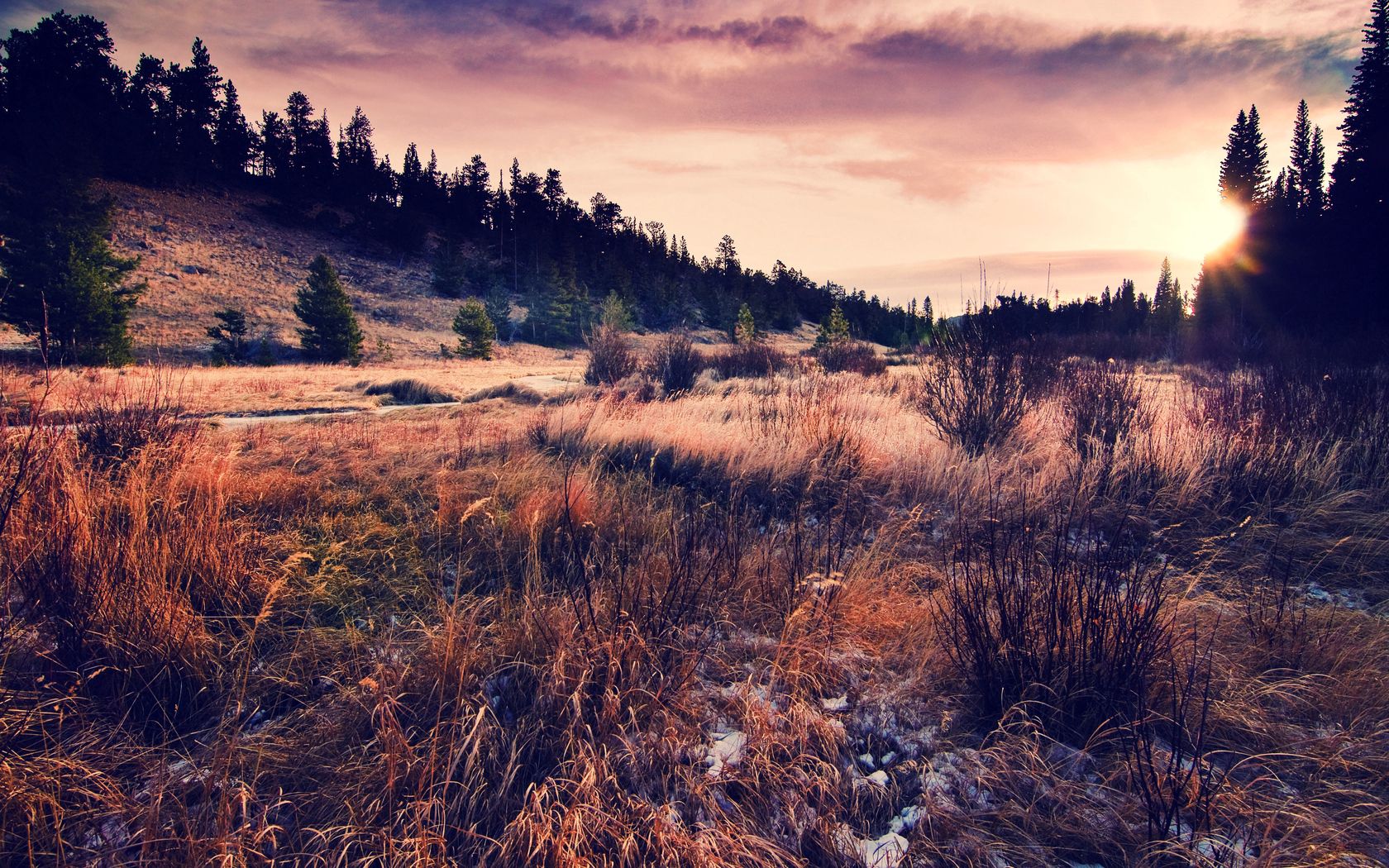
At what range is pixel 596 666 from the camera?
2230mm

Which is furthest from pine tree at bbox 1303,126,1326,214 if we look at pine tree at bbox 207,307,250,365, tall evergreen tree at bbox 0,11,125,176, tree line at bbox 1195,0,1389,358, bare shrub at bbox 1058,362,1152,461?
tall evergreen tree at bbox 0,11,125,176

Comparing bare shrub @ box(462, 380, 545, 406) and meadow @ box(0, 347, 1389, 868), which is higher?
bare shrub @ box(462, 380, 545, 406)

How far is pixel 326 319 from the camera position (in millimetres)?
29375

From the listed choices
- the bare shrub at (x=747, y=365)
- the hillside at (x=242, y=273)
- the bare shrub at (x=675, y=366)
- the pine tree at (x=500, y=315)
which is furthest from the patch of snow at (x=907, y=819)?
the pine tree at (x=500, y=315)

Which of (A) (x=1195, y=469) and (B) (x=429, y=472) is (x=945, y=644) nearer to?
(A) (x=1195, y=469)

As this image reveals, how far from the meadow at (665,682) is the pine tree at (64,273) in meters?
25.5

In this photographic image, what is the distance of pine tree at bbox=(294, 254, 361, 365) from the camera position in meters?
29.3

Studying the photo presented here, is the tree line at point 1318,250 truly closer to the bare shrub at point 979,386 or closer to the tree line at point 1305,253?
the tree line at point 1305,253

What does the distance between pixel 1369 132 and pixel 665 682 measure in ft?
118

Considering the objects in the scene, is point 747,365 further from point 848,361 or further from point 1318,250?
point 1318,250

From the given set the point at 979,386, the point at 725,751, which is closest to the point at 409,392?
the point at 979,386

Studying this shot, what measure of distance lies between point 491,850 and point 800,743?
104 centimetres

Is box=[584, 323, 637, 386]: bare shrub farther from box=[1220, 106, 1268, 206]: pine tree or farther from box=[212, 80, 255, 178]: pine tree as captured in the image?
box=[212, 80, 255, 178]: pine tree

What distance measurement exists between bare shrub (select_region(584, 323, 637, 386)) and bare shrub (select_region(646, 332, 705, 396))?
62 centimetres
